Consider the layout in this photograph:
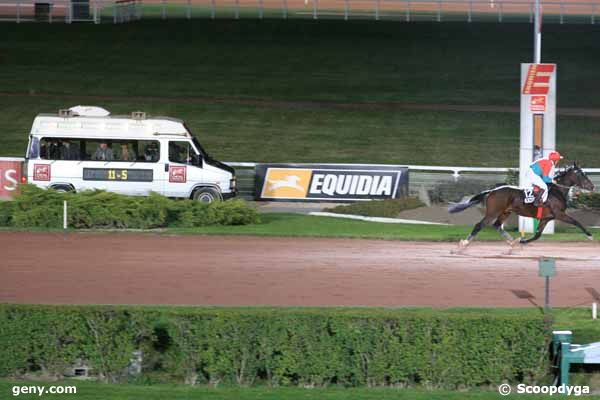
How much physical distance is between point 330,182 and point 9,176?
819cm

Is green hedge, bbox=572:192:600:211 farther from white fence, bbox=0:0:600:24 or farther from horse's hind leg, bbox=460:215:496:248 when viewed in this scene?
white fence, bbox=0:0:600:24

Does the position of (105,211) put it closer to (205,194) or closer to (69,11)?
(205,194)

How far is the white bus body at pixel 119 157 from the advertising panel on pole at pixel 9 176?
1591mm

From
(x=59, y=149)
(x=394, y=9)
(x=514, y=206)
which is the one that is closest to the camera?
(x=514, y=206)

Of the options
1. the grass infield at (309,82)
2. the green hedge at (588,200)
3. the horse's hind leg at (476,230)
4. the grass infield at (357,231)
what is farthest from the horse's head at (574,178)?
the grass infield at (309,82)

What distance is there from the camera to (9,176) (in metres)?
29.7

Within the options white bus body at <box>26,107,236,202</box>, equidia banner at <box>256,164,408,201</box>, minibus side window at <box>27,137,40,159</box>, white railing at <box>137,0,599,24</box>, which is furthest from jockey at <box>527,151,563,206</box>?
white railing at <box>137,0,599,24</box>

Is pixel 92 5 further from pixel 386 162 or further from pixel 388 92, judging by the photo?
pixel 386 162

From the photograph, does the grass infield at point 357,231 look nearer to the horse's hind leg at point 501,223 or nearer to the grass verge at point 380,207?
the grass verge at point 380,207

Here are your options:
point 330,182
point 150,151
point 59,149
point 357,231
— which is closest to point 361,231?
point 357,231

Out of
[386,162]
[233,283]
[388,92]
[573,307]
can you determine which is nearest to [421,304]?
[573,307]

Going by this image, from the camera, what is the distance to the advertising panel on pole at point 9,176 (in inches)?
1165

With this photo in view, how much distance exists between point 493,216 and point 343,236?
3.63 m

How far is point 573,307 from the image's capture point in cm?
1662
